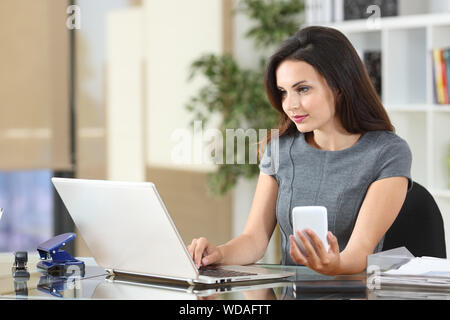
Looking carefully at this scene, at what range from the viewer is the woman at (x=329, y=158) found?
72.6 inches

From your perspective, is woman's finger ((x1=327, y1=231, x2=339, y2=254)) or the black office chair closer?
woman's finger ((x1=327, y1=231, x2=339, y2=254))

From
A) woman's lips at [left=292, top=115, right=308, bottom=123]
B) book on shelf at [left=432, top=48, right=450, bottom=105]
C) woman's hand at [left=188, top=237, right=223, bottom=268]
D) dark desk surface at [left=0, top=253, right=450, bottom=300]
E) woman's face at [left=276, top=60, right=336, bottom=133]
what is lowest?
dark desk surface at [left=0, top=253, right=450, bottom=300]

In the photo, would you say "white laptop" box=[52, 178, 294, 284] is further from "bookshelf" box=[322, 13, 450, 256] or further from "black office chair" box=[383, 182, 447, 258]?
"bookshelf" box=[322, 13, 450, 256]

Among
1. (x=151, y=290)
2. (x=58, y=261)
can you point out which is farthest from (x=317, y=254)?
(x=58, y=261)

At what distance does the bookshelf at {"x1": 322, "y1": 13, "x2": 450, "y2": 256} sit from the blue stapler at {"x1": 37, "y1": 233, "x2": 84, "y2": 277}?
2195 mm

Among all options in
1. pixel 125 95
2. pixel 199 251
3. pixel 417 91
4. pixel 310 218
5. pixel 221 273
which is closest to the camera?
pixel 310 218

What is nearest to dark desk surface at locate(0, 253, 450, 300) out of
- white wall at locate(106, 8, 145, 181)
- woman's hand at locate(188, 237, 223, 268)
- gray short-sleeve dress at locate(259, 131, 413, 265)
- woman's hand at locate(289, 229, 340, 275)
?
woman's hand at locate(289, 229, 340, 275)

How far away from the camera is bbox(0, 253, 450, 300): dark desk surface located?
1.38m

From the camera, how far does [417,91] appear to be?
12.1 feet

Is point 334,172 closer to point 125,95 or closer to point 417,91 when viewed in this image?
point 417,91

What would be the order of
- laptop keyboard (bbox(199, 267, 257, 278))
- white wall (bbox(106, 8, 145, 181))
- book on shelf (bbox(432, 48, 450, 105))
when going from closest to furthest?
1. laptop keyboard (bbox(199, 267, 257, 278))
2. book on shelf (bbox(432, 48, 450, 105))
3. white wall (bbox(106, 8, 145, 181))

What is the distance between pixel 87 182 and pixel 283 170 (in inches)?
28.7

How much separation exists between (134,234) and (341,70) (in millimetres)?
733

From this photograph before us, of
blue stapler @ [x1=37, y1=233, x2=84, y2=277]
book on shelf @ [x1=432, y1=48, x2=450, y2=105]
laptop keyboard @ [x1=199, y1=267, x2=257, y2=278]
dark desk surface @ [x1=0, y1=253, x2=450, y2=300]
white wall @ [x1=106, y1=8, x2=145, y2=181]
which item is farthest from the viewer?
white wall @ [x1=106, y1=8, x2=145, y2=181]
